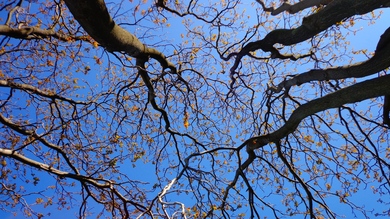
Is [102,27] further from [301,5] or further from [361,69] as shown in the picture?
[361,69]

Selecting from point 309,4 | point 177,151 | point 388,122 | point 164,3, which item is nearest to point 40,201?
point 177,151

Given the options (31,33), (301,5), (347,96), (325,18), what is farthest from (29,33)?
(347,96)

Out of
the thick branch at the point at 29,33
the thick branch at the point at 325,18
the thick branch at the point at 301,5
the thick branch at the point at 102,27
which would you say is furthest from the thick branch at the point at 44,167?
the thick branch at the point at 301,5

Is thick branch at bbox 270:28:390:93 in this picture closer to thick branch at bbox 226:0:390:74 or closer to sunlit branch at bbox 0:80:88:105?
thick branch at bbox 226:0:390:74

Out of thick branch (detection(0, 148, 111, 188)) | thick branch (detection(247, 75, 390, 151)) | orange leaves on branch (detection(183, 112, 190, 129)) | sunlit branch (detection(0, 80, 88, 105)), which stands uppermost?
sunlit branch (detection(0, 80, 88, 105))

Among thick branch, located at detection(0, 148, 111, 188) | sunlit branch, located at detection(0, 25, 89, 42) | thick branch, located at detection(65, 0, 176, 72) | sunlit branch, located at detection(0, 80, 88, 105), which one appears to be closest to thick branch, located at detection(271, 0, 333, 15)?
thick branch, located at detection(65, 0, 176, 72)

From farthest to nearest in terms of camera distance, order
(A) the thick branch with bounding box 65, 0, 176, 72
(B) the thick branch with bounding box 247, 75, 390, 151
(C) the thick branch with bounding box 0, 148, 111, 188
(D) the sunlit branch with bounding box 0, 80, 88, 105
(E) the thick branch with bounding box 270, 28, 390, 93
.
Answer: (D) the sunlit branch with bounding box 0, 80, 88, 105 < (C) the thick branch with bounding box 0, 148, 111, 188 < (E) the thick branch with bounding box 270, 28, 390, 93 < (B) the thick branch with bounding box 247, 75, 390, 151 < (A) the thick branch with bounding box 65, 0, 176, 72

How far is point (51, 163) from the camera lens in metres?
5.33

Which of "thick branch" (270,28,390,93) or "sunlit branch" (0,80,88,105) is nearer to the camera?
"thick branch" (270,28,390,93)

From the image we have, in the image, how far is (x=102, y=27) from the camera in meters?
3.15

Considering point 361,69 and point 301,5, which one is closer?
point 361,69

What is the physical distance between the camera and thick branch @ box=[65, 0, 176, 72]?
284 cm

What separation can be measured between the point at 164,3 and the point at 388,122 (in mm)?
4573

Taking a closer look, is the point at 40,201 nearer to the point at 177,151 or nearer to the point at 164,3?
the point at 177,151
